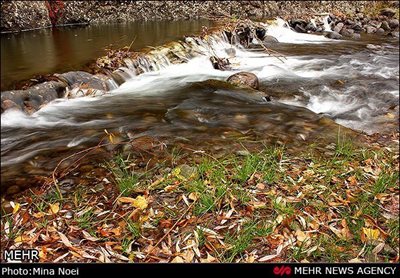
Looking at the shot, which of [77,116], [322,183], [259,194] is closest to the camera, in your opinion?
[259,194]

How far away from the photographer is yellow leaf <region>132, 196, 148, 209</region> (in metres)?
3.58

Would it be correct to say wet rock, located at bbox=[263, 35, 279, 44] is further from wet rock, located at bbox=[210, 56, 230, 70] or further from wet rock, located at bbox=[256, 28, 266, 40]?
wet rock, located at bbox=[210, 56, 230, 70]

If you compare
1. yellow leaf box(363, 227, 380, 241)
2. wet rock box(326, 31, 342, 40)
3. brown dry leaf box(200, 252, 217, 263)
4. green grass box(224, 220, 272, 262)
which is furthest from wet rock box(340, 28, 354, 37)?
brown dry leaf box(200, 252, 217, 263)

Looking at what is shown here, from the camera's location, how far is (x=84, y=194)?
374 cm

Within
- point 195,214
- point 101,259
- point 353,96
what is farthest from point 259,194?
point 353,96

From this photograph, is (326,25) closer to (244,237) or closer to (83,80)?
(83,80)

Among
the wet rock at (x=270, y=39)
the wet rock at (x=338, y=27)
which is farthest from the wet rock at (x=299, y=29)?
the wet rock at (x=270, y=39)

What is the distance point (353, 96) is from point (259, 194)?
6.05 metres

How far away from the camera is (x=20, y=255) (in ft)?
9.61

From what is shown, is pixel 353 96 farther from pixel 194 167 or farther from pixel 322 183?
pixel 194 167

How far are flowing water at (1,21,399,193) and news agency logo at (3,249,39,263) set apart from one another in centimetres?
125

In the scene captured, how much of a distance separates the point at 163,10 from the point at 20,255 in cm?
2073

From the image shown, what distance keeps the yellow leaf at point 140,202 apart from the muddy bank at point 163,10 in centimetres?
1486
